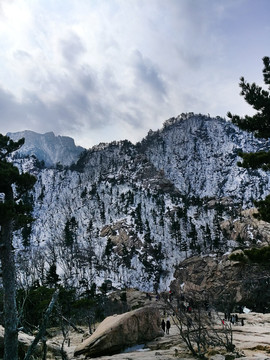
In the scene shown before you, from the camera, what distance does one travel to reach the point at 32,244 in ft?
317

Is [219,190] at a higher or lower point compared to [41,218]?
higher

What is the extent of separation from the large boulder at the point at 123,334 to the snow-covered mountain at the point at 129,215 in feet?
76.4

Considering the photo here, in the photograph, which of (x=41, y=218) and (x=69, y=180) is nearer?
(x=41, y=218)

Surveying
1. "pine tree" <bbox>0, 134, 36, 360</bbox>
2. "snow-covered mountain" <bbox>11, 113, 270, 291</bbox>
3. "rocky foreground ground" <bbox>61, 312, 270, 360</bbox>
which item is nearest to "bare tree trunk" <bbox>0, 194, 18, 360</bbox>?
"pine tree" <bbox>0, 134, 36, 360</bbox>

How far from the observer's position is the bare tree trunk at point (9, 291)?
33.6 ft

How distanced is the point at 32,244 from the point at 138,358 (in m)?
92.0

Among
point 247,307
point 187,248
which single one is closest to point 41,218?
point 187,248

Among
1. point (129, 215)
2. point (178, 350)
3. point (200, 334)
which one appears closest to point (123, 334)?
point (178, 350)

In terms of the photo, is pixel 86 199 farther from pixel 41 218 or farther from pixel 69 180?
pixel 69 180

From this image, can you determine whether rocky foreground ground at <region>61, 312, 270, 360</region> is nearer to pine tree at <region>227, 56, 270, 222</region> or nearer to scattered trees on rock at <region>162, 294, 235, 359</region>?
scattered trees on rock at <region>162, 294, 235, 359</region>

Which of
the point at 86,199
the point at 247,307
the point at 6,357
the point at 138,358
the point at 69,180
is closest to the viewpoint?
the point at 6,357

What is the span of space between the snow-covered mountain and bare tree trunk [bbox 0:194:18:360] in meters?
27.2

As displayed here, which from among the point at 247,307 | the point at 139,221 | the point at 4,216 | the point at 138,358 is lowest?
the point at 247,307

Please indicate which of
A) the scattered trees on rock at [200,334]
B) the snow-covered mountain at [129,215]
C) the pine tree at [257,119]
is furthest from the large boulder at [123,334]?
the snow-covered mountain at [129,215]
